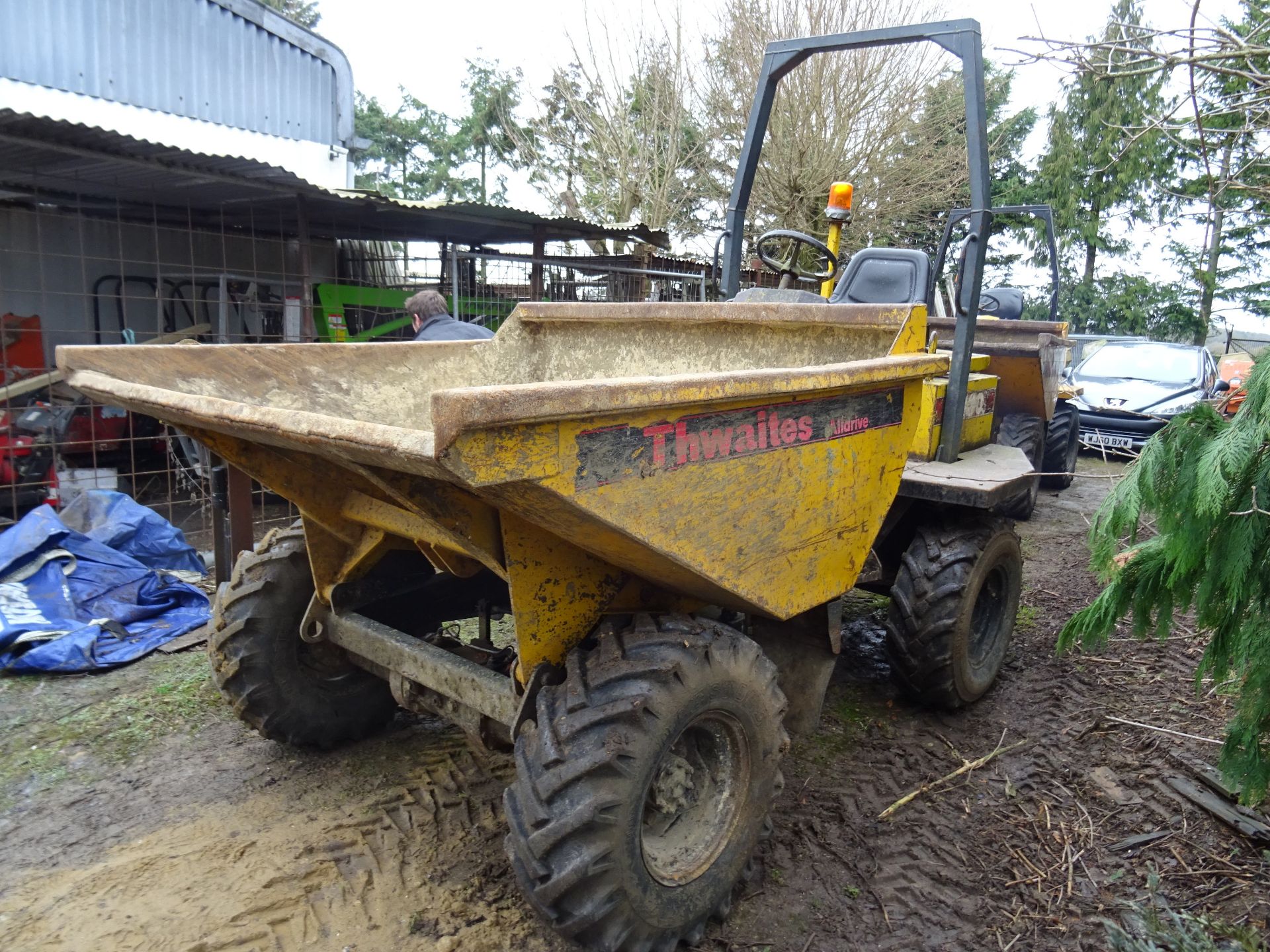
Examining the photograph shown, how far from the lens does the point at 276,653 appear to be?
2.92 metres

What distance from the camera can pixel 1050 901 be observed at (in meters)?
2.47

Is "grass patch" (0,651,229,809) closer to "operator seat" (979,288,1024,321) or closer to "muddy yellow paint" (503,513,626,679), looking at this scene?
"muddy yellow paint" (503,513,626,679)

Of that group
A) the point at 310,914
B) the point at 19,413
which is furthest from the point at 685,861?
the point at 19,413

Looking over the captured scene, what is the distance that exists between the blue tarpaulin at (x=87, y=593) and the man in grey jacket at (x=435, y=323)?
6.27 ft

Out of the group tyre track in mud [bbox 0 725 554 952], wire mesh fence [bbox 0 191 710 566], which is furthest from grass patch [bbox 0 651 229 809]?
wire mesh fence [bbox 0 191 710 566]

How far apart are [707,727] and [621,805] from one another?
43 centimetres

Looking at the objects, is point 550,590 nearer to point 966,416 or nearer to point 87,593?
point 966,416

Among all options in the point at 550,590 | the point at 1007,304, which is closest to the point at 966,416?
the point at 550,590

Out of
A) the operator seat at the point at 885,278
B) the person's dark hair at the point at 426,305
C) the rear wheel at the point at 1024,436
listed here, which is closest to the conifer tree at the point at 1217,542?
the operator seat at the point at 885,278

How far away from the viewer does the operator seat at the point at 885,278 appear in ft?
16.5

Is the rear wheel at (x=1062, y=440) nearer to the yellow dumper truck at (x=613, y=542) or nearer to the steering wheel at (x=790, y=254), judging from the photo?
the steering wheel at (x=790, y=254)

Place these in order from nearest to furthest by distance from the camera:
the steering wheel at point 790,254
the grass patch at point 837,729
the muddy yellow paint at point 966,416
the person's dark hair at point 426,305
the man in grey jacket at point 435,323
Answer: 1. the grass patch at point 837,729
2. the muddy yellow paint at point 966,416
3. the steering wheel at point 790,254
4. the man in grey jacket at point 435,323
5. the person's dark hair at point 426,305

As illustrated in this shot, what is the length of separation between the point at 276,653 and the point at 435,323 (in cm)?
258

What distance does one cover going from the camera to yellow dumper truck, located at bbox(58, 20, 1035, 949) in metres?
1.85
